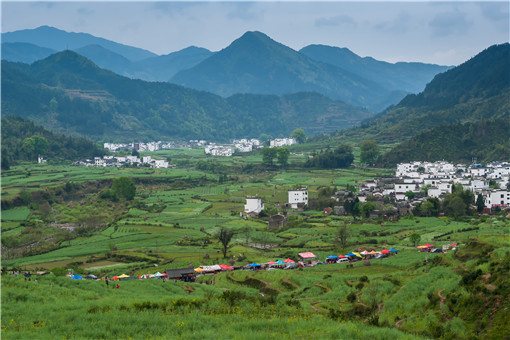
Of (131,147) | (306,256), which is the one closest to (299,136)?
(131,147)

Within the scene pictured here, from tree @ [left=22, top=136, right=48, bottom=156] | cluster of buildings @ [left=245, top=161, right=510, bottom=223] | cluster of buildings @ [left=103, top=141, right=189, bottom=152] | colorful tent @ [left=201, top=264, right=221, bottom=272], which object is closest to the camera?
colorful tent @ [left=201, top=264, right=221, bottom=272]

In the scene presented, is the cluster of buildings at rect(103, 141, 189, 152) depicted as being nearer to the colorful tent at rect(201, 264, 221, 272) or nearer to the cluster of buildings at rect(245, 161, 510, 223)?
the cluster of buildings at rect(245, 161, 510, 223)

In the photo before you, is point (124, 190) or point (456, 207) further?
point (124, 190)

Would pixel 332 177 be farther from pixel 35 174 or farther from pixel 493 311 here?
pixel 493 311

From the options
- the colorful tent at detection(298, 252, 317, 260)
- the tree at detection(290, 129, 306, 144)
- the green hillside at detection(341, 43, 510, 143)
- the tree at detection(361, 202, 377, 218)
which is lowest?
the colorful tent at detection(298, 252, 317, 260)

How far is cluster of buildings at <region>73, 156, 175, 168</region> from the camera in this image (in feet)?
360

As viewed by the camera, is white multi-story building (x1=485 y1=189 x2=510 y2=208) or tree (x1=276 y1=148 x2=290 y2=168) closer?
white multi-story building (x1=485 y1=189 x2=510 y2=208)

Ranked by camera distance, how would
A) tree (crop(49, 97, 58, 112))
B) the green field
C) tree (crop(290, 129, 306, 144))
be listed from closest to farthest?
the green field → tree (crop(290, 129, 306, 144)) → tree (crop(49, 97, 58, 112))

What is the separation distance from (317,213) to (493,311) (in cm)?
4193

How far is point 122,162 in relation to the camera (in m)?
114

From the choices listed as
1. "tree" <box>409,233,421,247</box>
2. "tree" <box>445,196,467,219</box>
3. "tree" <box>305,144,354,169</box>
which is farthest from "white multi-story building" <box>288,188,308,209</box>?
"tree" <box>305,144,354,169</box>

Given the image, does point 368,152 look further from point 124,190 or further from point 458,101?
point 458,101

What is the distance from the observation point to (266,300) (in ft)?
67.3

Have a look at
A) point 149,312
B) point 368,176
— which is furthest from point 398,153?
point 149,312
